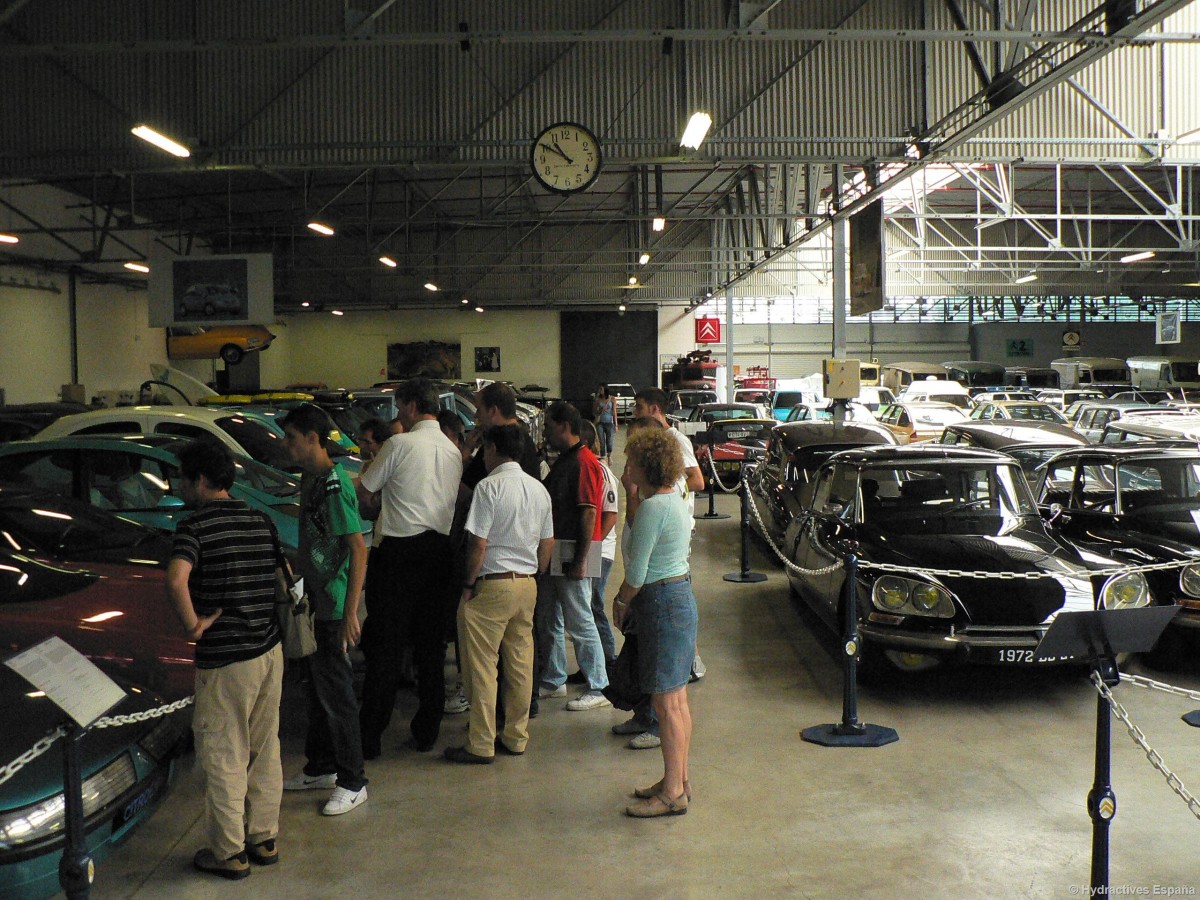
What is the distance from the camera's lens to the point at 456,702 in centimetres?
650

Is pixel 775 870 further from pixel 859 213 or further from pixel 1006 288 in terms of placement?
pixel 1006 288

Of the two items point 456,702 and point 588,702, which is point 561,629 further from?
point 456,702

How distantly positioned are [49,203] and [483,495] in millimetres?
24903

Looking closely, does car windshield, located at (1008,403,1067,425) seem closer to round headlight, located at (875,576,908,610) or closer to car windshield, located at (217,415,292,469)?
car windshield, located at (217,415,292,469)

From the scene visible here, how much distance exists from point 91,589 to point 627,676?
9.79 ft

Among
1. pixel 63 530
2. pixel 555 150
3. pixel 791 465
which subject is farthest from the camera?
pixel 555 150

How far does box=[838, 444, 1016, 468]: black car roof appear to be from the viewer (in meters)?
8.00

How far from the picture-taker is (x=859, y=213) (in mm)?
16172

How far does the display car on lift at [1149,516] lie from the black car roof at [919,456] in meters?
0.78

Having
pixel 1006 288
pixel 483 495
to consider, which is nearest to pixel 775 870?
pixel 483 495

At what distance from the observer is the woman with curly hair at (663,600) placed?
15.1 ft

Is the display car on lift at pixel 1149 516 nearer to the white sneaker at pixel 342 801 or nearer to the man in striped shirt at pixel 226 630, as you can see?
the white sneaker at pixel 342 801

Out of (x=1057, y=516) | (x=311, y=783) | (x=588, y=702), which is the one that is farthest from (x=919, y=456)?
(x=311, y=783)

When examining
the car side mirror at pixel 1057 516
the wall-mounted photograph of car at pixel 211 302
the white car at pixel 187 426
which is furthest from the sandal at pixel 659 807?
the wall-mounted photograph of car at pixel 211 302
